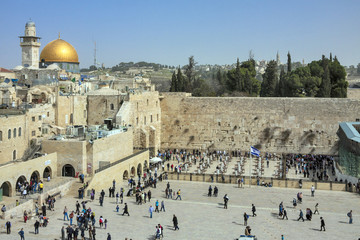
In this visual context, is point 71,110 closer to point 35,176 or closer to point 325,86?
point 35,176

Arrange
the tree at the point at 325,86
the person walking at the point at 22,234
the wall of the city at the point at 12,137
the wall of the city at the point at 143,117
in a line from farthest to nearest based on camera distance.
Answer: the tree at the point at 325,86, the wall of the city at the point at 143,117, the wall of the city at the point at 12,137, the person walking at the point at 22,234

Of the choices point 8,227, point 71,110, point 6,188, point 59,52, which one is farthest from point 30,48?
point 8,227

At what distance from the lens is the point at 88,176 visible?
22484 mm

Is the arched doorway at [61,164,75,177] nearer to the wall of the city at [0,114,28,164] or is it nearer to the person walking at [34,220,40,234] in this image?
the wall of the city at [0,114,28,164]

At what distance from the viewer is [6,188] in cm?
1930

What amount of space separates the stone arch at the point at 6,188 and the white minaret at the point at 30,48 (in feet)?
82.0

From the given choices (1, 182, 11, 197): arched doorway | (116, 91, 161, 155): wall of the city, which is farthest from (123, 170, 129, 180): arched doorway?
(1, 182, 11, 197): arched doorway

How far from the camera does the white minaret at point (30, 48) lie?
42188mm

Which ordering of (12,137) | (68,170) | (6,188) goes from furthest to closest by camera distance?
(12,137)
(68,170)
(6,188)

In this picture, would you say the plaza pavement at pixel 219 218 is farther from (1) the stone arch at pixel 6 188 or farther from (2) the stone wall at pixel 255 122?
(2) the stone wall at pixel 255 122

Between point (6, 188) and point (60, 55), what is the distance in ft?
84.3

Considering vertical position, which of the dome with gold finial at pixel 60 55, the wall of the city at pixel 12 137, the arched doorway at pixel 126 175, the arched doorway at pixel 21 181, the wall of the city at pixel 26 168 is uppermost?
the dome with gold finial at pixel 60 55

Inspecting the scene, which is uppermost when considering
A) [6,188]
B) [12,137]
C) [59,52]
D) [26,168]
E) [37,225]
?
[59,52]

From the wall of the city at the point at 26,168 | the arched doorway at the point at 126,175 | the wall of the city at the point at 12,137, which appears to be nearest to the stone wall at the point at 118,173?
the arched doorway at the point at 126,175
